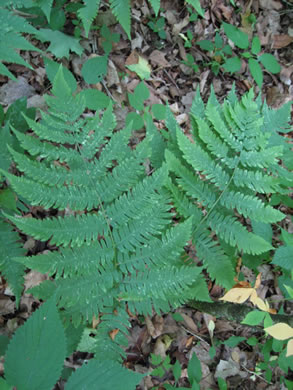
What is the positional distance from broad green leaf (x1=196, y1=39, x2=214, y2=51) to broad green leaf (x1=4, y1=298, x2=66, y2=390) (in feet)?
10.7

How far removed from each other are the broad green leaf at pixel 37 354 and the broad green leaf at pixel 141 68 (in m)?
2.54

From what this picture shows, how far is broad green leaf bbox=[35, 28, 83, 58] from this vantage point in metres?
2.74

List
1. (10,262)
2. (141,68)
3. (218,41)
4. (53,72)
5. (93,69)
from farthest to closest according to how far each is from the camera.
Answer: (218,41)
(141,68)
(93,69)
(53,72)
(10,262)

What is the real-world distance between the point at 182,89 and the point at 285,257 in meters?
2.08

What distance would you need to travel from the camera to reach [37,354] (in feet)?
3.81

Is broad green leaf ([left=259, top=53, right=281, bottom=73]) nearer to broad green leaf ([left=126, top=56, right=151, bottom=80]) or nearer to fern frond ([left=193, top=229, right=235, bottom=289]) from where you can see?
broad green leaf ([left=126, top=56, right=151, bottom=80])

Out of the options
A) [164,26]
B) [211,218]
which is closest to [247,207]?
[211,218]

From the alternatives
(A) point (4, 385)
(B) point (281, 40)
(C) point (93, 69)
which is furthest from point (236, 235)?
(B) point (281, 40)

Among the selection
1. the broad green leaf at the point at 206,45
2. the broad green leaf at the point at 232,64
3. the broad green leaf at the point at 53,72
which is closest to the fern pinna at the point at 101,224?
the broad green leaf at the point at 53,72

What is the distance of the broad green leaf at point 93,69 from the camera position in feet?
8.98

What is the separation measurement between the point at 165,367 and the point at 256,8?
4100 mm

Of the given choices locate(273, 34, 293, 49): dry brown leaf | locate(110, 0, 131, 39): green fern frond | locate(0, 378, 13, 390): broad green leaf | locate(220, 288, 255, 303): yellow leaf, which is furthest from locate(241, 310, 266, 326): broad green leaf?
locate(273, 34, 293, 49): dry brown leaf

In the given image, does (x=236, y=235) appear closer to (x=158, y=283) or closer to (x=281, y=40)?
(x=158, y=283)

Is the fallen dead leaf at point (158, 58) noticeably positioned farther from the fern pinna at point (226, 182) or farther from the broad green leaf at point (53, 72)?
the fern pinna at point (226, 182)
